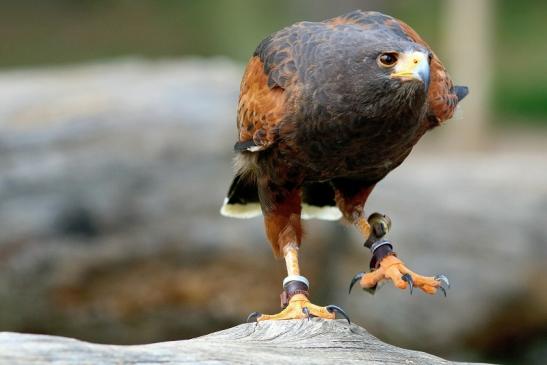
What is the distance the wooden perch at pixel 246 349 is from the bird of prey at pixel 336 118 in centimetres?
30

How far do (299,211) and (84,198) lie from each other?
3387 millimetres

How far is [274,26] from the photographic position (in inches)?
698

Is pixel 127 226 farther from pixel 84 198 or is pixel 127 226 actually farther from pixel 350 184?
pixel 350 184

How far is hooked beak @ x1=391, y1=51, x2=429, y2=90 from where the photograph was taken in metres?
4.12

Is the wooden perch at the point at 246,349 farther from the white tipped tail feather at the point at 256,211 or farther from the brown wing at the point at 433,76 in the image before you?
the white tipped tail feather at the point at 256,211

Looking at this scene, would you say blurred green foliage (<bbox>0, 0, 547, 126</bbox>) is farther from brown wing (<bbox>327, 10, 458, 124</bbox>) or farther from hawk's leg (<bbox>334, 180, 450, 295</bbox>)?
brown wing (<bbox>327, 10, 458, 124</bbox>)

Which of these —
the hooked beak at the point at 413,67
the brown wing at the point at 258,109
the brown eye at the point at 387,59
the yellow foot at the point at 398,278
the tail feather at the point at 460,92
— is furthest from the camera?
the tail feather at the point at 460,92

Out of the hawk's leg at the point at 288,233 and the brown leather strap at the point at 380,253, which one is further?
the brown leather strap at the point at 380,253

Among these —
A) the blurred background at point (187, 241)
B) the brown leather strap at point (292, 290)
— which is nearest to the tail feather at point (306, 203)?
the brown leather strap at point (292, 290)

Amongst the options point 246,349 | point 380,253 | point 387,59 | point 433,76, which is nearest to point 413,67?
point 387,59

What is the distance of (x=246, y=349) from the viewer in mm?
3621

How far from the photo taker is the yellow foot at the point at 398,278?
4.65 meters

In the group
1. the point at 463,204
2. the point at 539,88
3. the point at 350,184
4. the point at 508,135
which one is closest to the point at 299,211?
the point at 350,184

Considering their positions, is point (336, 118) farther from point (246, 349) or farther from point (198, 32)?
point (198, 32)
